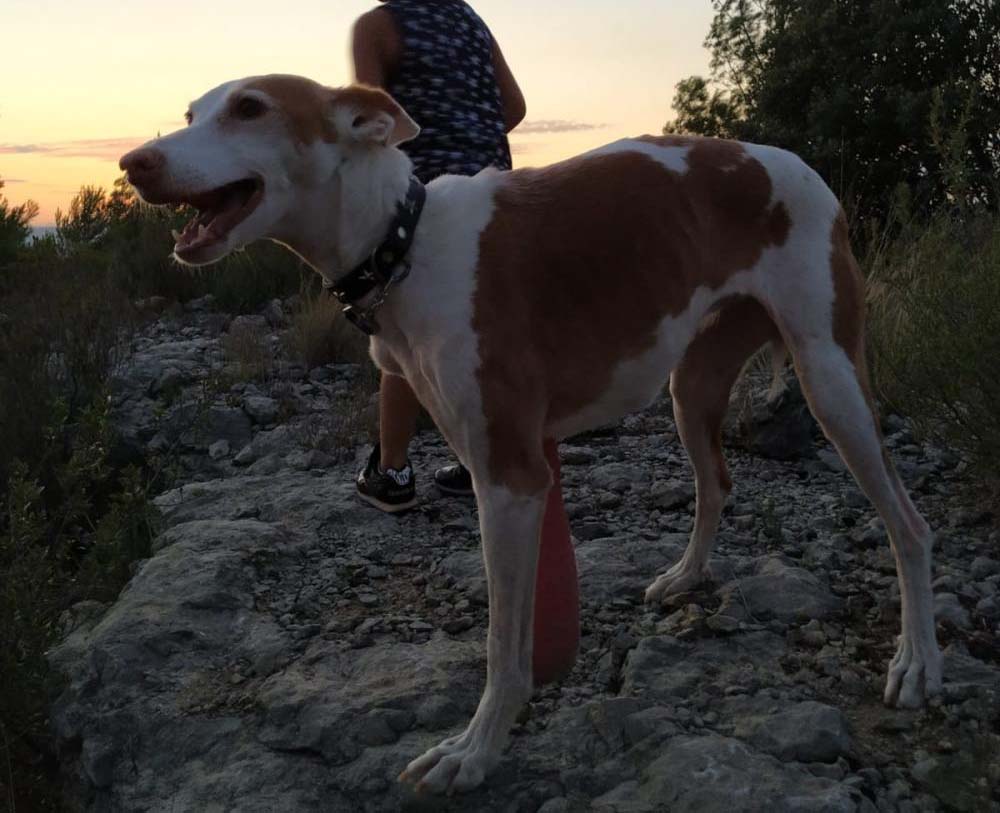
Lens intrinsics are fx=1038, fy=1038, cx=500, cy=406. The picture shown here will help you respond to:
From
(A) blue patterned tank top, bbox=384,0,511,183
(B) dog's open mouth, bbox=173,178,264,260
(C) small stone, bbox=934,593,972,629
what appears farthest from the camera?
(A) blue patterned tank top, bbox=384,0,511,183

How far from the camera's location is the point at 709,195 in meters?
3.07

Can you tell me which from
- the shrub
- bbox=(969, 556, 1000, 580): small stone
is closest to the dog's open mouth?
bbox=(969, 556, 1000, 580): small stone

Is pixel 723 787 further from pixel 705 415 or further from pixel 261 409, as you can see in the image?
pixel 261 409

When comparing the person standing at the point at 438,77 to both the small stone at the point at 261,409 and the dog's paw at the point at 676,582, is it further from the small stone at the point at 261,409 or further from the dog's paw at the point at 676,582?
the small stone at the point at 261,409

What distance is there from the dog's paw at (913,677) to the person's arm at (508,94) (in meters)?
2.54

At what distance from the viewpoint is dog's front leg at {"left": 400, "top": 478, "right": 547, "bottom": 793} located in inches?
104

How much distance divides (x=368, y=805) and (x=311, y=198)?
1.57 metres

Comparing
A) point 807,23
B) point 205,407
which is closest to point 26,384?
point 205,407

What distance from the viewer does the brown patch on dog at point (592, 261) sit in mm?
2705

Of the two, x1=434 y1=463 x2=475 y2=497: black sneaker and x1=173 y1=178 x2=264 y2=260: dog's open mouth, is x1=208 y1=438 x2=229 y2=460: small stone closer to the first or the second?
x1=434 y1=463 x2=475 y2=497: black sneaker

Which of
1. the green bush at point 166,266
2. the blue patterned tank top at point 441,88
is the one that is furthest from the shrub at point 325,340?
the blue patterned tank top at point 441,88

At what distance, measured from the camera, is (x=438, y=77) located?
3855 millimetres

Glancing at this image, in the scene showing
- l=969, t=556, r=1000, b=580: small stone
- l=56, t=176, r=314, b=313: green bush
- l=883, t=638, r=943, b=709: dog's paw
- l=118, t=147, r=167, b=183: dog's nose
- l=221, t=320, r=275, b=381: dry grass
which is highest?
l=118, t=147, r=167, b=183: dog's nose

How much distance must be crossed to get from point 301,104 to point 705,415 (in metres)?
1.77
